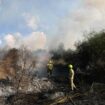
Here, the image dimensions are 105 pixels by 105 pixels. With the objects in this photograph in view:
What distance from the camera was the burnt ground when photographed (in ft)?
98.0

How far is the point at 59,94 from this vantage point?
32344 millimetres

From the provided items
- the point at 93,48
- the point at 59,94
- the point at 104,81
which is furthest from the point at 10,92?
the point at 93,48

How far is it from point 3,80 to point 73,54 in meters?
13.1

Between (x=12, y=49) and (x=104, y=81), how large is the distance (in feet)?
55.2

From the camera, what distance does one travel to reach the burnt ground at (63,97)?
29875mm

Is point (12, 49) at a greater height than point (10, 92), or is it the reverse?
point (12, 49)

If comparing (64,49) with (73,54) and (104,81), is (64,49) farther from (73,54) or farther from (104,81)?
(104,81)

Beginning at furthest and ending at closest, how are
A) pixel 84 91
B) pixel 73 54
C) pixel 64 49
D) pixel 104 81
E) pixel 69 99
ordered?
pixel 64 49 → pixel 73 54 → pixel 104 81 → pixel 84 91 → pixel 69 99

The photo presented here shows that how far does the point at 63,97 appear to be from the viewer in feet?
102

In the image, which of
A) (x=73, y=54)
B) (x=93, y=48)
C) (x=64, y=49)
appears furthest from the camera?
(x=64, y=49)

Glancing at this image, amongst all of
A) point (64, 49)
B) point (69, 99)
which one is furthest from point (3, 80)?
point (64, 49)

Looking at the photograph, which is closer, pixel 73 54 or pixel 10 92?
pixel 10 92

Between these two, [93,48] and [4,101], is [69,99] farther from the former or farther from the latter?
[93,48]

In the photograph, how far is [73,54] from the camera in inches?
2041
